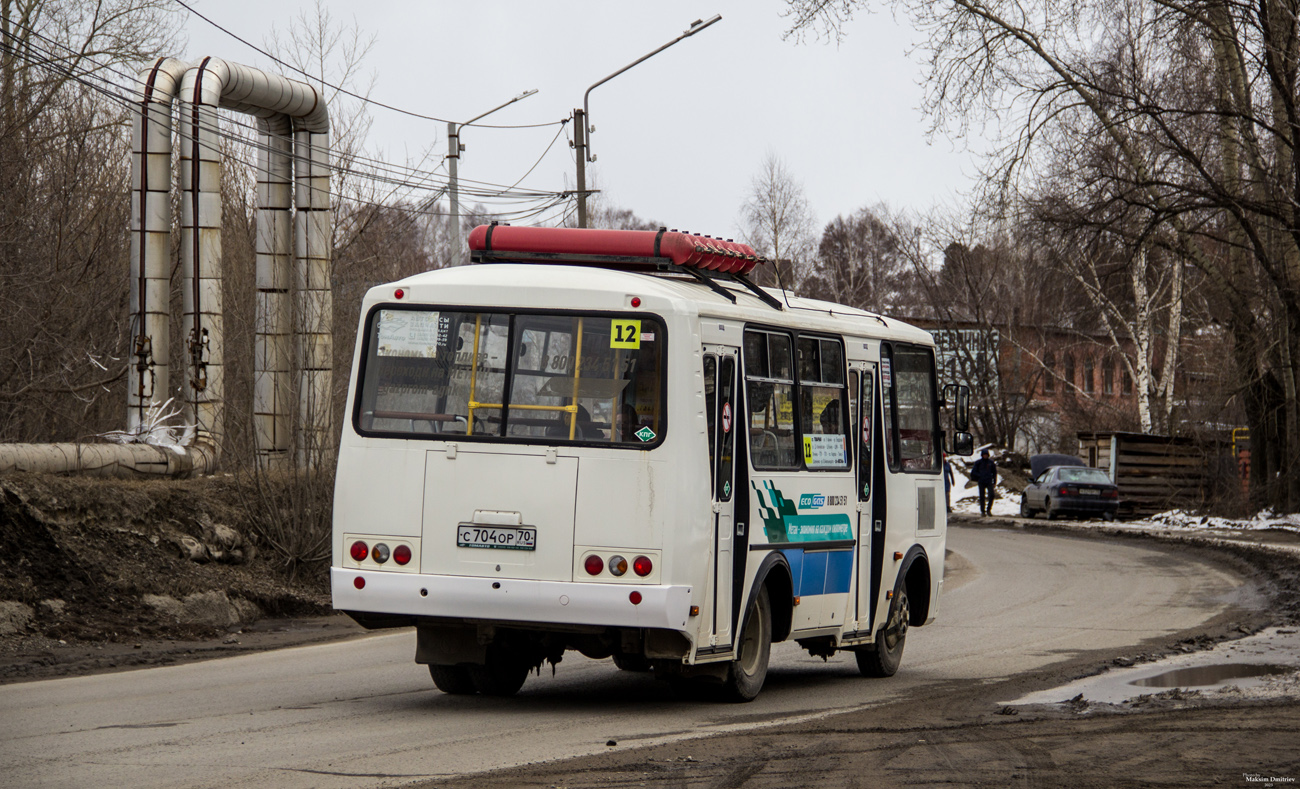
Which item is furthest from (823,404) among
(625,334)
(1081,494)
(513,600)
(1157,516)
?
(1157,516)

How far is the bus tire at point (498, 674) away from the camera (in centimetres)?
1062

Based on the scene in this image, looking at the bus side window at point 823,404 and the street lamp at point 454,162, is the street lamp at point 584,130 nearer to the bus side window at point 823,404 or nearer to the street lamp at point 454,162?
the street lamp at point 454,162

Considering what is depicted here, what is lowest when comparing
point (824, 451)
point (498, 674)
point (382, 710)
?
point (382, 710)

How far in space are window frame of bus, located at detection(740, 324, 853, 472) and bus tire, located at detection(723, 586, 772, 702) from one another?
0.95 m

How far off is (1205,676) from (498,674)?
18.9 ft

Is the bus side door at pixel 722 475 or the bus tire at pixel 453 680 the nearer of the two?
the bus side door at pixel 722 475

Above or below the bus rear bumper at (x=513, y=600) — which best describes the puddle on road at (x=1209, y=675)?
below

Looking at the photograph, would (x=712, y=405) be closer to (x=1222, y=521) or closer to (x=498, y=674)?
(x=498, y=674)

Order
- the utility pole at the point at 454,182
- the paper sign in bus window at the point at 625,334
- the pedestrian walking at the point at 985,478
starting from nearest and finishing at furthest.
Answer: the paper sign in bus window at the point at 625,334, the utility pole at the point at 454,182, the pedestrian walking at the point at 985,478

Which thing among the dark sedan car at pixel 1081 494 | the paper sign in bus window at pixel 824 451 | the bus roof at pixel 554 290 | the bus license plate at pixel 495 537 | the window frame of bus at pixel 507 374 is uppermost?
the bus roof at pixel 554 290

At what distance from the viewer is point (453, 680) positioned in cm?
1062

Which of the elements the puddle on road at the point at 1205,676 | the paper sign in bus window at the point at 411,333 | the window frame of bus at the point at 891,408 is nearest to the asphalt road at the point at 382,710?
the puddle on road at the point at 1205,676

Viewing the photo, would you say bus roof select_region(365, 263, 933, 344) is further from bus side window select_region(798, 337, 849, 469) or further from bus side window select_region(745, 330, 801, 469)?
bus side window select_region(798, 337, 849, 469)

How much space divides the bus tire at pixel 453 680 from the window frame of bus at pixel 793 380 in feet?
8.35
